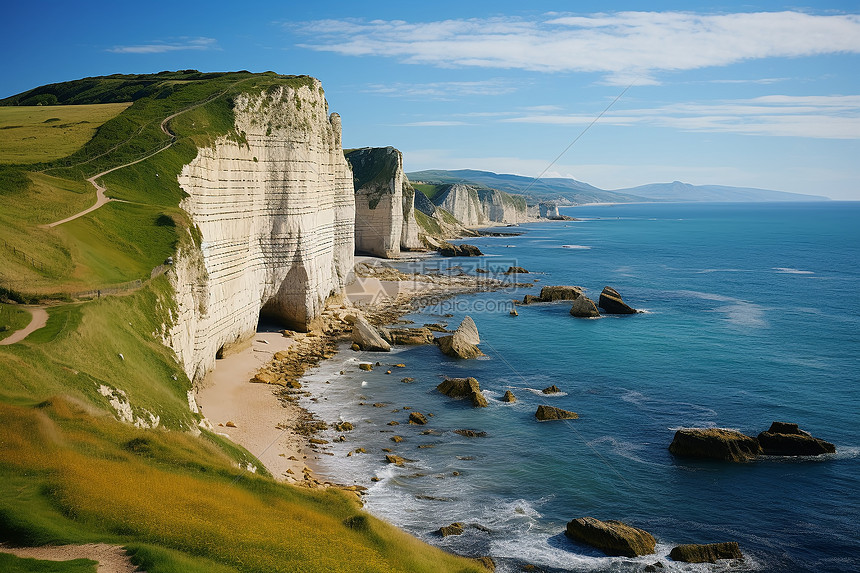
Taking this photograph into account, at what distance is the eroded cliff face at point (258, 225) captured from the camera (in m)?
33.7

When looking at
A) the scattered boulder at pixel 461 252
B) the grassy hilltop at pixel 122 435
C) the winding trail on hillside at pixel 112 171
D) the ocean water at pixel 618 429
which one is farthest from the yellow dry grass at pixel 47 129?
the scattered boulder at pixel 461 252

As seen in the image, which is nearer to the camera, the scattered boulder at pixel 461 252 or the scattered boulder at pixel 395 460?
the scattered boulder at pixel 395 460

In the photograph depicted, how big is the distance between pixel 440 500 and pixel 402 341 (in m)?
26.3

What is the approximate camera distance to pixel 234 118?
1716 inches

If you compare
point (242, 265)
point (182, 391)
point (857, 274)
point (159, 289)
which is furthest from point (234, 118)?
point (857, 274)

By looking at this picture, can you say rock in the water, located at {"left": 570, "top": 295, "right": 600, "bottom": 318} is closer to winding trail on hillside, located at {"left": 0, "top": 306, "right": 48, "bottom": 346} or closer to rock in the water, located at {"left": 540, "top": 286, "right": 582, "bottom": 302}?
rock in the water, located at {"left": 540, "top": 286, "right": 582, "bottom": 302}

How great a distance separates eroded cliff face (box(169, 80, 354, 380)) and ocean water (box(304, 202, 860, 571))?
257 inches

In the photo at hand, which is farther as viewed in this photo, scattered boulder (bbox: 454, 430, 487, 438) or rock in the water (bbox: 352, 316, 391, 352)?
rock in the water (bbox: 352, 316, 391, 352)

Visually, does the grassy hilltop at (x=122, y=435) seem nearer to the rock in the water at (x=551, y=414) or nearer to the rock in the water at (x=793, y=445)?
the rock in the water at (x=551, y=414)

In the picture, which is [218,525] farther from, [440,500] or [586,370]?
[586,370]

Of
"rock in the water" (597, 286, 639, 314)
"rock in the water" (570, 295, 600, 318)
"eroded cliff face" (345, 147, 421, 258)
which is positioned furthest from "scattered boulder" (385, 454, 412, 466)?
"eroded cliff face" (345, 147, 421, 258)

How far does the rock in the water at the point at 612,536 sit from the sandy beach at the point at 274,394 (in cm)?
1015

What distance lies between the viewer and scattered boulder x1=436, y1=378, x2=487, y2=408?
37.6 metres

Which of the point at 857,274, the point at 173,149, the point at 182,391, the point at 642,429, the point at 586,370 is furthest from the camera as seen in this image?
the point at 857,274
